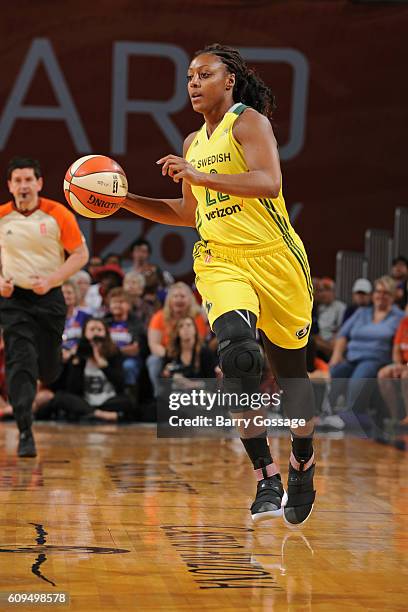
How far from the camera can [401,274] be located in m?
12.9

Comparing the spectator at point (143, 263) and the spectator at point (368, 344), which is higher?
the spectator at point (143, 263)

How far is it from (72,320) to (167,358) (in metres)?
1.13

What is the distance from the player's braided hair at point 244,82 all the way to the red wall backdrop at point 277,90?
979 centimetres

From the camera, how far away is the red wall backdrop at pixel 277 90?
14.8 m

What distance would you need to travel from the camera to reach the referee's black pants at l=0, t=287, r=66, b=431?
7434 millimetres

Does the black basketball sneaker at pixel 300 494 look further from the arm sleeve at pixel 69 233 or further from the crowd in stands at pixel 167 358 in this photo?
the crowd in stands at pixel 167 358

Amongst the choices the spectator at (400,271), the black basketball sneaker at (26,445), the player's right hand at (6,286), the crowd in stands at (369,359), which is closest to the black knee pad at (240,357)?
the player's right hand at (6,286)

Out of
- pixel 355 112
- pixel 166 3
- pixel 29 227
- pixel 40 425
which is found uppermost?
pixel 166 3

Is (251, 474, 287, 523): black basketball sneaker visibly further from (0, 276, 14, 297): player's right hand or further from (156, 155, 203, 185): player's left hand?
(0, 276, 14, 297): player's right hand

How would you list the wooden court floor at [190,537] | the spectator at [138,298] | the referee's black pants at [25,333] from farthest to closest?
the spectator at [138,298] < the referee's black pants at [25,333] < the wooden court floor at [190,537]

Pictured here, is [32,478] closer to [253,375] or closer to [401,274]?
[253,375]

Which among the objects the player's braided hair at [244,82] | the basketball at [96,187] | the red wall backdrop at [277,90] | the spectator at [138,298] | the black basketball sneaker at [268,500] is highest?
the red wall backdrop at [277,90]

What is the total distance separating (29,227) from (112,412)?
332 cm

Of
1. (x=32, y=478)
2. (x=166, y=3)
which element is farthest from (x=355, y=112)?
(x=32, y=478)
